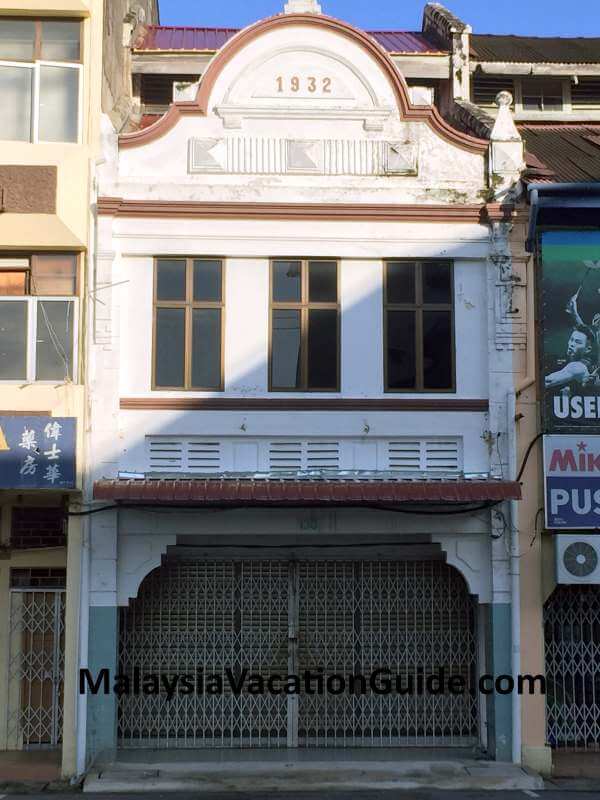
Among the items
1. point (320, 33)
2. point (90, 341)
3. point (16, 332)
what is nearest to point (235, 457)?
point (90, 341)

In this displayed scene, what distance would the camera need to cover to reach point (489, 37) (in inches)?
822

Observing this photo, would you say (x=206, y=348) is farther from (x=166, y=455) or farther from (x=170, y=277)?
(x=166, y=455)

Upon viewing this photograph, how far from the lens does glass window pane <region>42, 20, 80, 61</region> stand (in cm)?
1360

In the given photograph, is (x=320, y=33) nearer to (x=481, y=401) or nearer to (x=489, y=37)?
(x=481, y=401)

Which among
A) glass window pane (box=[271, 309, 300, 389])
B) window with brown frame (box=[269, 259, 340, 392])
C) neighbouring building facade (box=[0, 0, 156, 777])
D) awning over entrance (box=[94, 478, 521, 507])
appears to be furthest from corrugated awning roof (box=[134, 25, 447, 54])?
awning over entrance (box=[94, 478, 521, 507])

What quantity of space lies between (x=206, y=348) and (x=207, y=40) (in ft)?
29.1

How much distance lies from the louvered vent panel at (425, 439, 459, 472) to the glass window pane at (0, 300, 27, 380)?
5.22 meters

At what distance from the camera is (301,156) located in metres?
13.5

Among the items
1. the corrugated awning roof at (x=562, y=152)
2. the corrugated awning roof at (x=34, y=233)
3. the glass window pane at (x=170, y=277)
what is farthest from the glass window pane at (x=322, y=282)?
the corrugated awning roof at (x=34, y=233)

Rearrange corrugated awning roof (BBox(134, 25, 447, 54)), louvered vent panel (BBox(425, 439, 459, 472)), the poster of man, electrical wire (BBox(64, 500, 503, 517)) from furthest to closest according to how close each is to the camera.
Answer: corrugated awning roof (BBox(134, 25, 447, 54)), louvered vent panel (BBox(425, 439, 459, 472)), the poster of man, electrical wire (BBox(64, 500, 503, 517))

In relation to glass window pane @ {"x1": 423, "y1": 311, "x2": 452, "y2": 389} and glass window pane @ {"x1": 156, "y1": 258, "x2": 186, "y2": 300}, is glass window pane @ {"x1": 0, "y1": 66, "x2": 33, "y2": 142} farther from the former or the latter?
glass window pane @ {"x1": 423, "y1": 311, "x2": 452, "y2": 389}

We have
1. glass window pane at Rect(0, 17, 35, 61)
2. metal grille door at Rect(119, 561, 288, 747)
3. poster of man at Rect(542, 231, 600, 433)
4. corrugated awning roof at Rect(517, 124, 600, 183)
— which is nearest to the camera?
poster of man at Rect(542, 231, 600, 433)

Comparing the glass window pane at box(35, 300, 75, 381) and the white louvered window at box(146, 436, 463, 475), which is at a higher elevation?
the glass window pane at box(35, 300, 75, 381)

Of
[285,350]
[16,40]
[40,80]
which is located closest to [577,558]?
[285,350]
